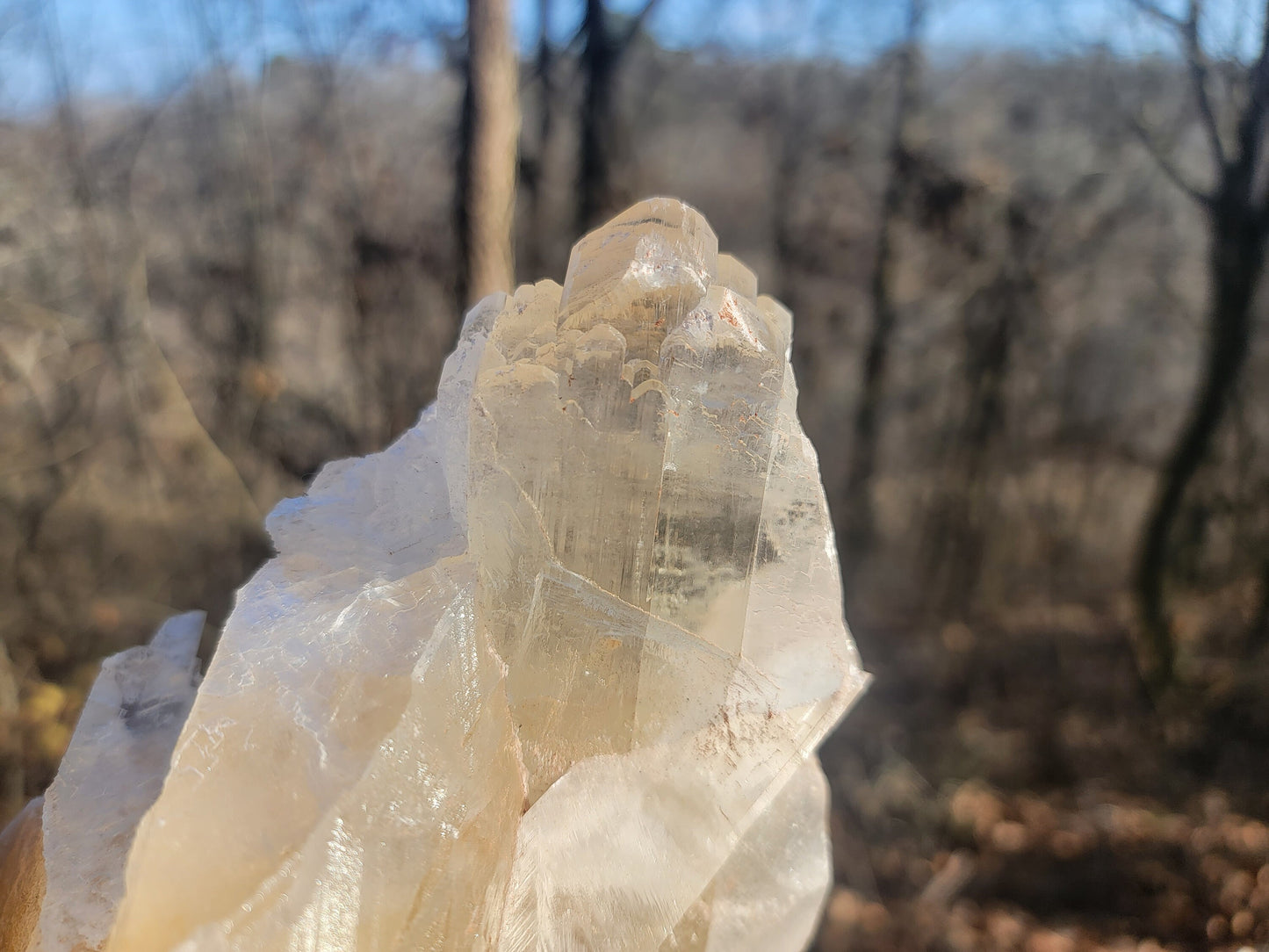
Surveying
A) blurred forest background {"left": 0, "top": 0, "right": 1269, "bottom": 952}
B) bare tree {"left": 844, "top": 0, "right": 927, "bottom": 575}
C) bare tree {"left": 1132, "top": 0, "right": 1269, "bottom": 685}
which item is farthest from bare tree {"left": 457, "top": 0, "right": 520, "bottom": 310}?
bare tree {"left": 1132, "top": 0, "right": 1269, "bottom": 685}

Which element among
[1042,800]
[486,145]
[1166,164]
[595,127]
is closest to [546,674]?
[486,145]

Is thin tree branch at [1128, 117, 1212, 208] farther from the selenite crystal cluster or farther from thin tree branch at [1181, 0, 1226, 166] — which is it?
the selenite crystal cluster

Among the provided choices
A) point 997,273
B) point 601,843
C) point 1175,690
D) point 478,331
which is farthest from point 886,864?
point 997,273

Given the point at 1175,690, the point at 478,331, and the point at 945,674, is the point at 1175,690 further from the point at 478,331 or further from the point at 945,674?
the point at 478,331

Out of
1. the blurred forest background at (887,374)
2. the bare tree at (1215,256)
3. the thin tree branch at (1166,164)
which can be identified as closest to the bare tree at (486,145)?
the blurred forest background at (887,374)

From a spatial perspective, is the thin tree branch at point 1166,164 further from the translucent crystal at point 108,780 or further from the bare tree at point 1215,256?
the translucent crystal at point 108,780
